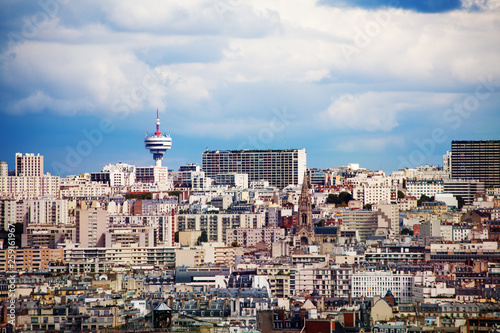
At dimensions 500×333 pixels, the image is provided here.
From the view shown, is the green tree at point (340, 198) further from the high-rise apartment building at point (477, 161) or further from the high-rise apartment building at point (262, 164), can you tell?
the high-rise apartment building at point (262, 164)

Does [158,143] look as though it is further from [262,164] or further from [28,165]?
[28,165]

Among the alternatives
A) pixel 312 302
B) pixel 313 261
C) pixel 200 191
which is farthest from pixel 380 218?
pixel 312 302

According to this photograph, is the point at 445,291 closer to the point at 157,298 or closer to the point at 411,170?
the point at 157,298

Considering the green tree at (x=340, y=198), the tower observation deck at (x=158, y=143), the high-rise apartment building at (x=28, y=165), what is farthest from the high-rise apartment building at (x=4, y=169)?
the tower observation deck at (x=158, y=143)

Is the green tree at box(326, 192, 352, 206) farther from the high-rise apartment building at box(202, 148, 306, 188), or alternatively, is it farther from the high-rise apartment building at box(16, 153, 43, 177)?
the high-rise apartment building at box(16, 153, 43, 177)

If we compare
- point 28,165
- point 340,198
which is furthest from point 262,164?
point 28,165

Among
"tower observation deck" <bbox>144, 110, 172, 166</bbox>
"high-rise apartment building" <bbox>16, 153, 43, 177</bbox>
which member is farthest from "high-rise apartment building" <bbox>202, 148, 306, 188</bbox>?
"high-rise apartment building" <bbox>16, 153, 43, 177</bbox>
